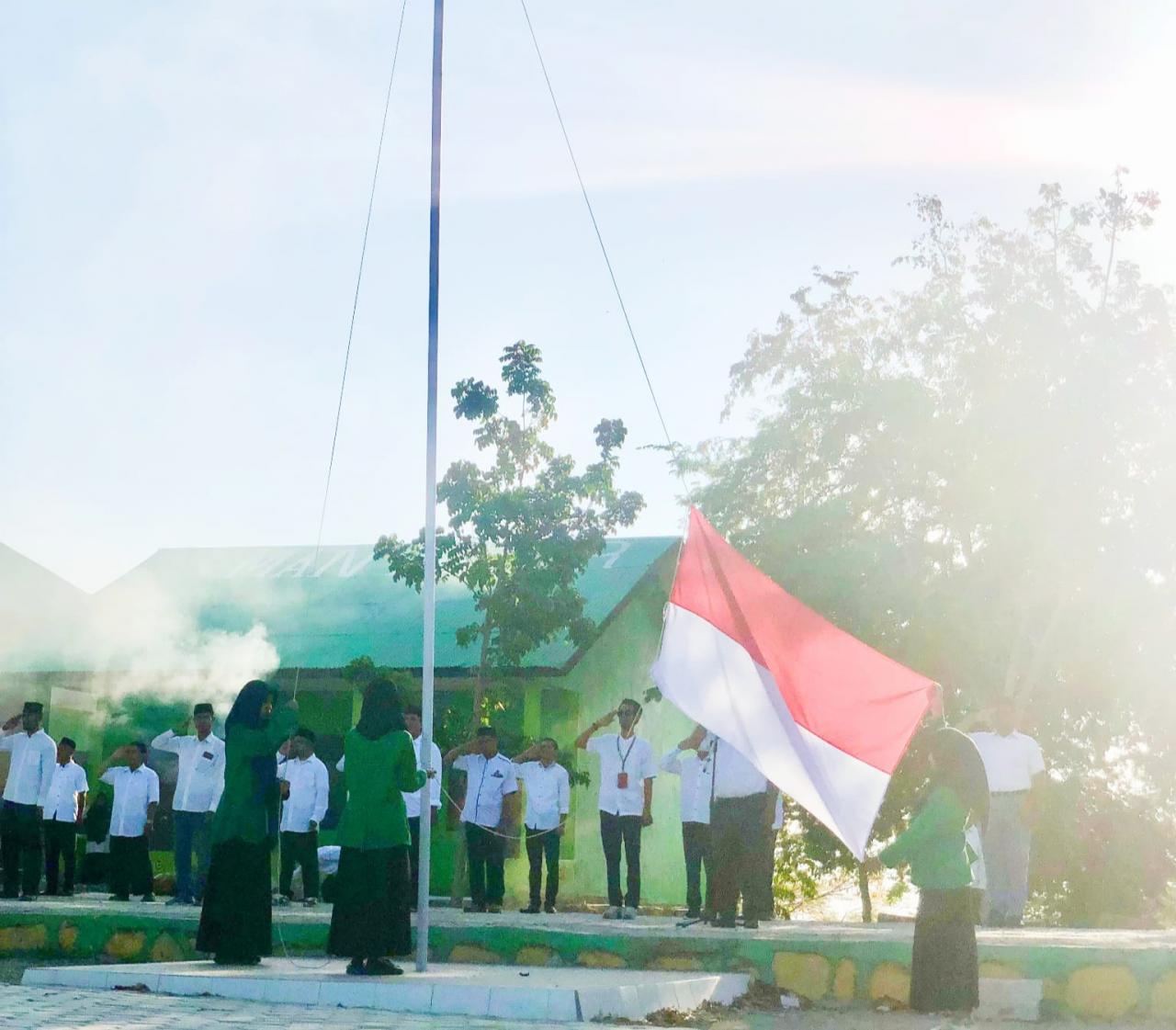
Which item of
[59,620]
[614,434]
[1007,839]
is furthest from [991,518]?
[59,620]

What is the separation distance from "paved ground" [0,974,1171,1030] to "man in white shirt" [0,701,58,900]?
721 centimetres

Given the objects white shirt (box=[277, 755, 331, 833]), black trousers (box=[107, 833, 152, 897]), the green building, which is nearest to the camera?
white shirt (box=[277, 755, 331, 833])

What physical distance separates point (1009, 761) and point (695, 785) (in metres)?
2.81

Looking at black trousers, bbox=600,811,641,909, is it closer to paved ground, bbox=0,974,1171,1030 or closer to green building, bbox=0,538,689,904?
green building, bbox=0,538,689,904

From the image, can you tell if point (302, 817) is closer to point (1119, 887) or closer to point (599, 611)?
point (599, 611)

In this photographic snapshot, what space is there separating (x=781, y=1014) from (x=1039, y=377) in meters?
13.2

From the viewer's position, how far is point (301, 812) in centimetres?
1557

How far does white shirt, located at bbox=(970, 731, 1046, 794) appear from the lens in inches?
540

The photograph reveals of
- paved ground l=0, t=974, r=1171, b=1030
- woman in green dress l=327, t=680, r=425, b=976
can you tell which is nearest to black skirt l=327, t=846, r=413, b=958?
woman in green dress l=327, t=680, r=425, b=976

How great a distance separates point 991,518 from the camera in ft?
69.7

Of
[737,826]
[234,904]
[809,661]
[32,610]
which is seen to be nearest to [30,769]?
[234,904]

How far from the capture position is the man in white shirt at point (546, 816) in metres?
14.8

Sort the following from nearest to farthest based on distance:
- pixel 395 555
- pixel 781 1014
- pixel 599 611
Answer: pixel 781 1014
pixel 395 555
pixel 599 611

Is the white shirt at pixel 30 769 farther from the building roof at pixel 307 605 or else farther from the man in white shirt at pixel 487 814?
the building roof at pixel 307 605
